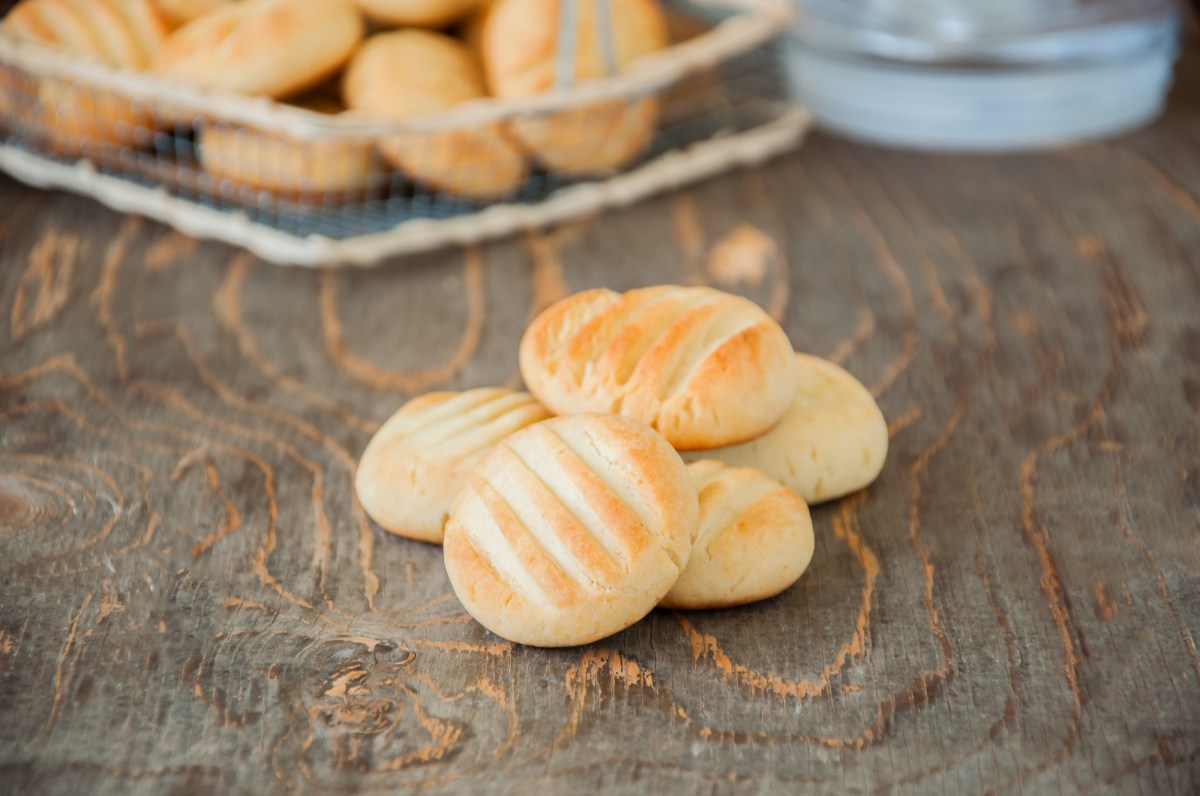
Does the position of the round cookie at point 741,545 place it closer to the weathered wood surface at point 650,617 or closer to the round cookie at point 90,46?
the weathered wood surface at point 650,617

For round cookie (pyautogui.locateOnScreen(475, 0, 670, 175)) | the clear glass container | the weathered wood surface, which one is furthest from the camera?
the clear glass container

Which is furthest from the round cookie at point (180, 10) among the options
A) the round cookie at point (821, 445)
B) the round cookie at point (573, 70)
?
the round cookie at point (821, 445)

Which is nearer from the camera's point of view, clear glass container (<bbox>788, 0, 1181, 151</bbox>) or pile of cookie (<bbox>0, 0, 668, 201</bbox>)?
pile of cookie (<bbox>0, 0, 668, 201</bbox>)

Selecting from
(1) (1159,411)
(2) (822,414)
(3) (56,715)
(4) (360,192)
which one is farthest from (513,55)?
(3) (56,715)

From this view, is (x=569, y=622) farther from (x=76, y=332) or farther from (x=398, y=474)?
(x=76, y=332)

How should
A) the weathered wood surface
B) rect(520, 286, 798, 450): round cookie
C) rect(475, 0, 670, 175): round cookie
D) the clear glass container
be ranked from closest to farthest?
the weathered wood surface < rect(520, 286, 798, 450): round cookie < rect(475, 0, 670, 175): round cookie < the clear glass container

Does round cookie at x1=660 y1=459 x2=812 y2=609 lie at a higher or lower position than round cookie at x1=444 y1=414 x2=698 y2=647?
lower

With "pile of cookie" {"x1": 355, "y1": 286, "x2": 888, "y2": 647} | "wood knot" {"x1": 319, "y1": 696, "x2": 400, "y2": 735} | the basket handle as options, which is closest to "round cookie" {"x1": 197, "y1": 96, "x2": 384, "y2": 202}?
the basket handle

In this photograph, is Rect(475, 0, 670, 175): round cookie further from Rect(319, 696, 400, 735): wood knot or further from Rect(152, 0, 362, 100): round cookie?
Rect(319, 696, 400, 735): wood knot
